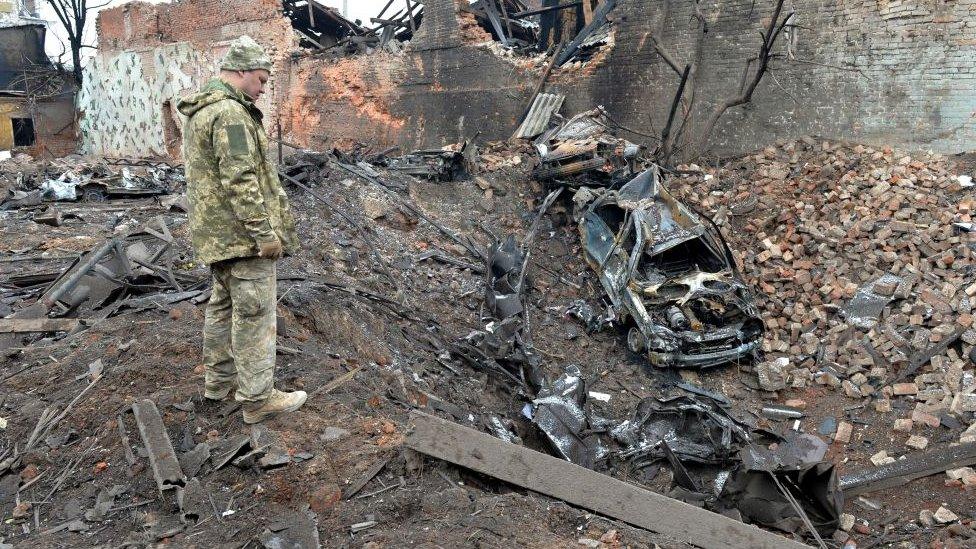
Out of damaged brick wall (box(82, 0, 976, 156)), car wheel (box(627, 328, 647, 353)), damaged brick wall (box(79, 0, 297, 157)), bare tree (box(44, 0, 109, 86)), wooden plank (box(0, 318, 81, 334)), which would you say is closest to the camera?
wooden plank (box(0, 318, 81, 334))

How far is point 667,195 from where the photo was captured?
323 inches

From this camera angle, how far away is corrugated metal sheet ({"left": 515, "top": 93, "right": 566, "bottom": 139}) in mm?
13539

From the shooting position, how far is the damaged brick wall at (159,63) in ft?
60.9

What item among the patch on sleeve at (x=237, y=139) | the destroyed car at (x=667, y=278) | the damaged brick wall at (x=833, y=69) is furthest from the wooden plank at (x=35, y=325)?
the damaged brick wall at (x=833, y=69)

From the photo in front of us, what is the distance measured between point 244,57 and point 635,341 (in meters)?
5.12

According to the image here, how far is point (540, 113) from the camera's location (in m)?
13.9

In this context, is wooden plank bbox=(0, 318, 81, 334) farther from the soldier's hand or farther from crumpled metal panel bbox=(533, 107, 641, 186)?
crumpled metal panel bbox=(533, 107, 641, 186)

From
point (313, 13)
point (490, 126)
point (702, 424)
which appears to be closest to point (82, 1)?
point (313, 13)

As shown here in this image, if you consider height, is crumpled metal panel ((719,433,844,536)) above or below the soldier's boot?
below

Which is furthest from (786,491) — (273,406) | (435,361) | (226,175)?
(226,175)

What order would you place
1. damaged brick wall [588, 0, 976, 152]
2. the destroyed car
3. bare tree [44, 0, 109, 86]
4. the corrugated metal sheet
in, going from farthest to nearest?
bare tree [44, 0, 109, 86]
the corrugated metal sheet
damaged brick wall [588, 0, 976, 152]
the destroyed car

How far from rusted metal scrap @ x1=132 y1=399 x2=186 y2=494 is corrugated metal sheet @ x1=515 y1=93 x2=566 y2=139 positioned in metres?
10.2

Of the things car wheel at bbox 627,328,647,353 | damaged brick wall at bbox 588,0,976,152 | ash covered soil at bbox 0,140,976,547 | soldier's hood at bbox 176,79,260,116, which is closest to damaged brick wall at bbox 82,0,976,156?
damaged brick wall at bbox 588,0,976,152

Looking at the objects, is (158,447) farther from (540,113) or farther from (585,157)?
(540,113)
